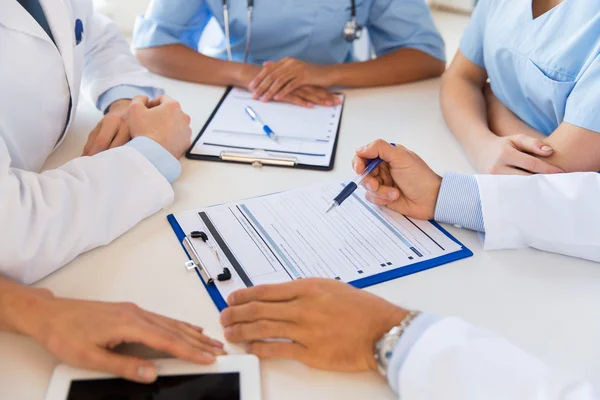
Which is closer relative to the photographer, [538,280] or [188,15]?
[538,280]

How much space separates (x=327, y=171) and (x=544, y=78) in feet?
1.39

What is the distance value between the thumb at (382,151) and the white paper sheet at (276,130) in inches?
4.9

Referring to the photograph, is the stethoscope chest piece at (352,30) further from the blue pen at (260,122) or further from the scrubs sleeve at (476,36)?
the blue pen at (260,122)

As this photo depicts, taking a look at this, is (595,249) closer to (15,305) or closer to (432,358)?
(432,358)

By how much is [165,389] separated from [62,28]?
0.68 m

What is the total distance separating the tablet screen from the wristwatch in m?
0.15

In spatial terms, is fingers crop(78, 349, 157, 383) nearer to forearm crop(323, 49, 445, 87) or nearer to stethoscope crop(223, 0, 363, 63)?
forearm crop(323, 49, 445, 87)

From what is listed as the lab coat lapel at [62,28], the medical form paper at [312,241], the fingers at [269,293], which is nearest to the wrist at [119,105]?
the lab coat lapel at [62,28]

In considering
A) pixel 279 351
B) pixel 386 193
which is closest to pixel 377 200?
pixel 386 193

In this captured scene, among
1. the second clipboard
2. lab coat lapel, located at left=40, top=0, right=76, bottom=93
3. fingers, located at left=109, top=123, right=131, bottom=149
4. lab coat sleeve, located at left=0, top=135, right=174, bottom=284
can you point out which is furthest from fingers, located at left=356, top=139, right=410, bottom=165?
lab coat lapel, located at left=40, top=0, right=76, bottom=93

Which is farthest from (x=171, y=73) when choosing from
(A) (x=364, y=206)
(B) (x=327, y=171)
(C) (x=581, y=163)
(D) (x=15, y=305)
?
(C) (x=581, y=163)

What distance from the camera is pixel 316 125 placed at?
43.5 inches

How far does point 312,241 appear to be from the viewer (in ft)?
2.51

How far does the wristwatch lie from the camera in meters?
0.57
